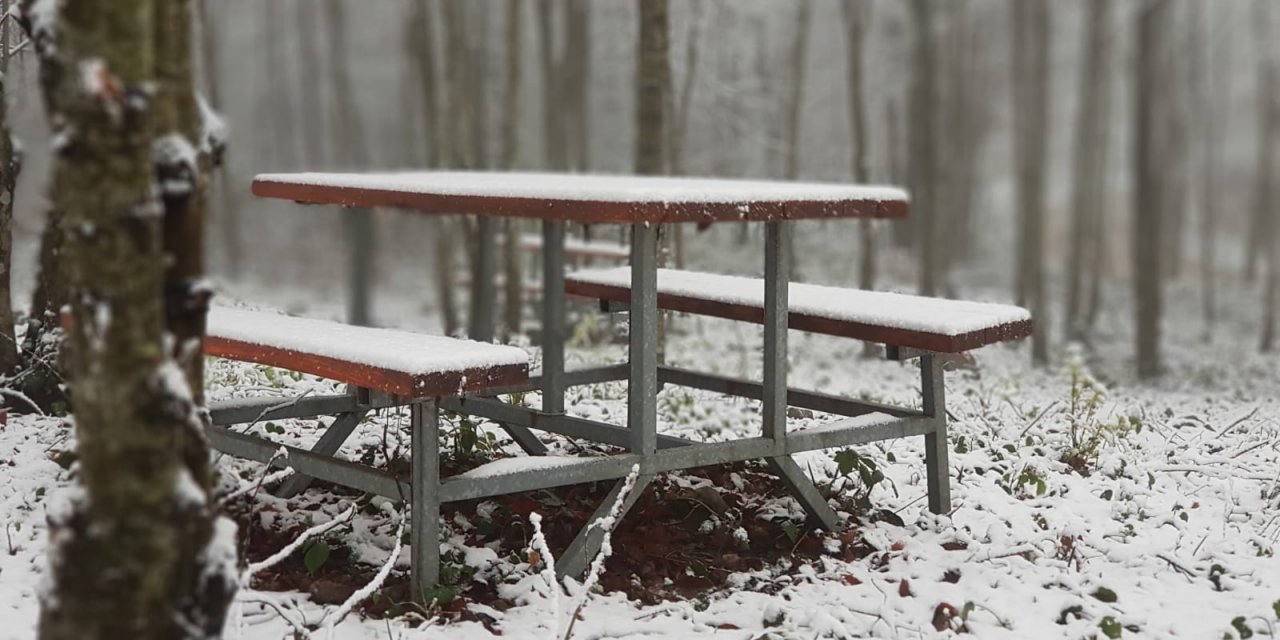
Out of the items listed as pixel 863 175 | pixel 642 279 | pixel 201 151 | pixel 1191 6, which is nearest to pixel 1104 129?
pixel 1191 6

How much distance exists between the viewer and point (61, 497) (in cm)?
259

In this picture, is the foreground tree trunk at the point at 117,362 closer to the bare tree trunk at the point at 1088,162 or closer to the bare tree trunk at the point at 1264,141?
the bare tree trunk at the point at 1088,162

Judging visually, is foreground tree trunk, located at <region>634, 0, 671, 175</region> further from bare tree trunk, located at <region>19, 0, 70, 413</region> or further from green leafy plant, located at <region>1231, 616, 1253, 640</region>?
green leafy plant, located at <region>1231, 616, 1253, 640</region>

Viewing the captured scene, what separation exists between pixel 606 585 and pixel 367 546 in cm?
85

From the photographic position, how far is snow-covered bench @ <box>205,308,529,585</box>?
3650 millimetres

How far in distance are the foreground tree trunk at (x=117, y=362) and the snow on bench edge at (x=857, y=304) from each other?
9.21 ft

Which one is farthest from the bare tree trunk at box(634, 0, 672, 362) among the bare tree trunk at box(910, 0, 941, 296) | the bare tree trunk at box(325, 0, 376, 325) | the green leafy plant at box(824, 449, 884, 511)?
the bare tree trunk at box(910, 0, 941, 296)

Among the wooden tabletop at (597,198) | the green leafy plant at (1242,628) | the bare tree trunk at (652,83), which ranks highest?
the bare tree trunk at (652,83)

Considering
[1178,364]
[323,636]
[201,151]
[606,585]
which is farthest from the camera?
[1178,364]

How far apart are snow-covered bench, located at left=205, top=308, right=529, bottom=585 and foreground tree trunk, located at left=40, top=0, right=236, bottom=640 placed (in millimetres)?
1111

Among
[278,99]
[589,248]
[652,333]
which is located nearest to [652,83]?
[589,248]

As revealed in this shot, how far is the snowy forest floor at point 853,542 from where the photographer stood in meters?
3.90

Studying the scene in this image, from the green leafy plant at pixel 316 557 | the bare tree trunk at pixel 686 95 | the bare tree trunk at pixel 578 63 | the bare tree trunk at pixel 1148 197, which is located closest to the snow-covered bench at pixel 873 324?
the green leafy plant at pixel 316 557

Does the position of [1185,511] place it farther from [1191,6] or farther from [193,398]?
[1191,6]
